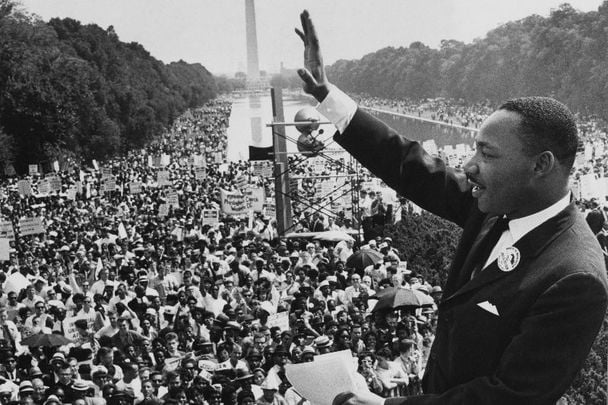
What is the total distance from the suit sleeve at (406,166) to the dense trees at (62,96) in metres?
37.0

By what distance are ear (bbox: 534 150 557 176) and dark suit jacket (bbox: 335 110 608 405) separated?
0.38 ft

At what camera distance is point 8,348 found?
10109mm

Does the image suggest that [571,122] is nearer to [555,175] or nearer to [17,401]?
[555,175]

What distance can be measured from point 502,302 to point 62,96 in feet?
138

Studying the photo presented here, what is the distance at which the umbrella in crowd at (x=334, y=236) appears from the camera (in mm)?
17734

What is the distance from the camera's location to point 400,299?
36.3ft

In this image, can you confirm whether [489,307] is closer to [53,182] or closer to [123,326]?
[123,326]

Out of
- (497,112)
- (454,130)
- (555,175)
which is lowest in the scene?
(454,130)

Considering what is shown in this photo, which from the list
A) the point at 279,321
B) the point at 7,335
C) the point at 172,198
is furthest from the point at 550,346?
the point at 172,198

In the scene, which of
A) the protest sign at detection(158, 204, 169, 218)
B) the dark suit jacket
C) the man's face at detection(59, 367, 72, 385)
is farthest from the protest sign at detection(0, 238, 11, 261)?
the dark suit jacket

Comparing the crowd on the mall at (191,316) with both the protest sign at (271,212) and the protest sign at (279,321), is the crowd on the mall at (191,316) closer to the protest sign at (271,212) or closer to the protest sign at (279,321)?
the protest sign at (279,321)

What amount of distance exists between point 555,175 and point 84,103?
46908 millimetres

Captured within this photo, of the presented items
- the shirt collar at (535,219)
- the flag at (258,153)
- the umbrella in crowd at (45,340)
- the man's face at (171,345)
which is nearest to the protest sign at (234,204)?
the flag at (258,153)

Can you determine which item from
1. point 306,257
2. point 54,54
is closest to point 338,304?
point 306,257
